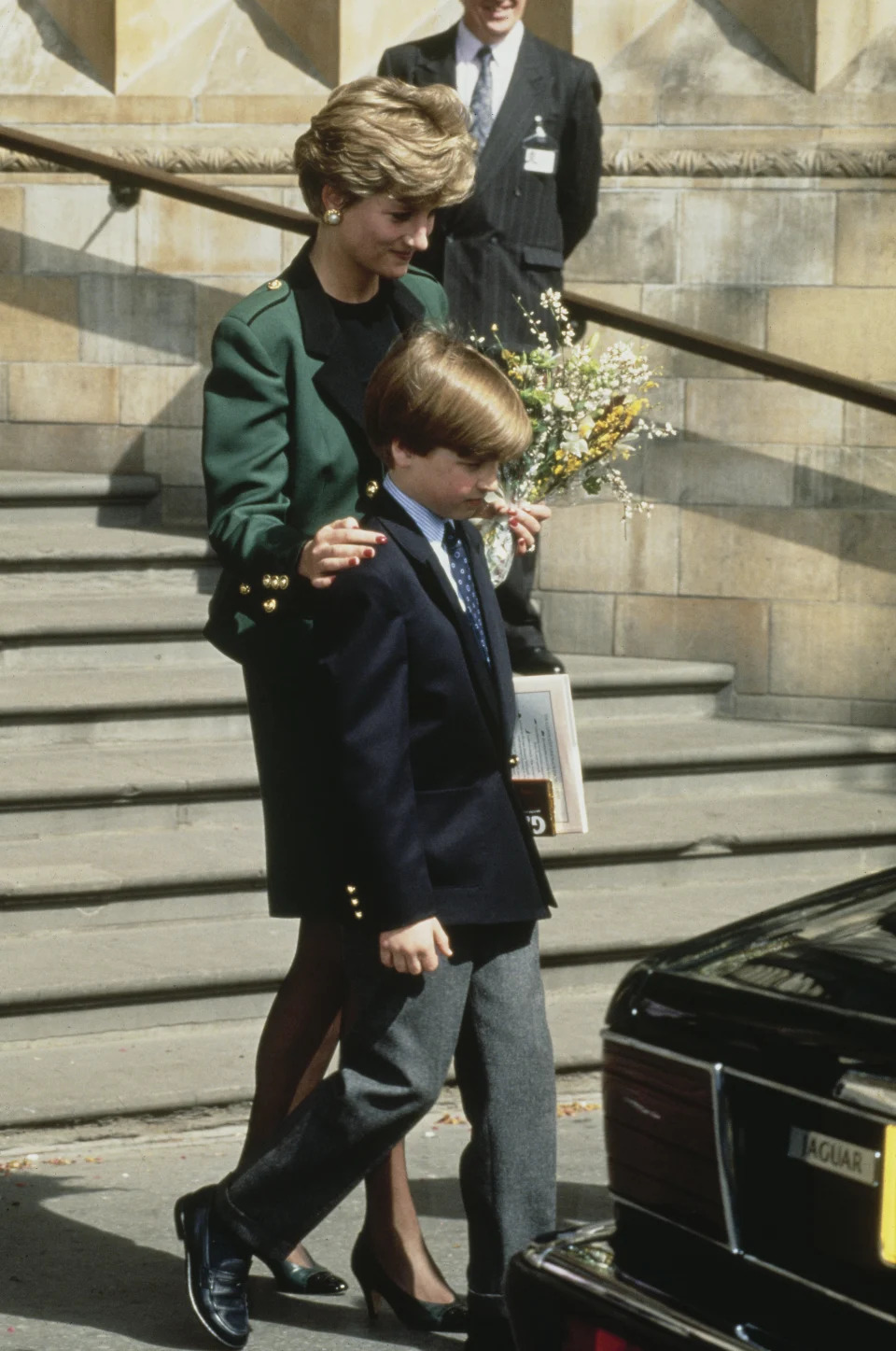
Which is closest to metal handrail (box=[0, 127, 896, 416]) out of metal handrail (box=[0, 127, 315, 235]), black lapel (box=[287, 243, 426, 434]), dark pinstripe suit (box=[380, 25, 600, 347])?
metal handrail (box=[0, 127, 315, 235])

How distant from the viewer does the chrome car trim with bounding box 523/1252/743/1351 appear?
2.50 metres

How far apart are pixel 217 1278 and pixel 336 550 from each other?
1321 millimetres

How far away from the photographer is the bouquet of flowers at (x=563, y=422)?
12.8 feet

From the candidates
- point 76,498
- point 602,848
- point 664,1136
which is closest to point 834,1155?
point 664,1136

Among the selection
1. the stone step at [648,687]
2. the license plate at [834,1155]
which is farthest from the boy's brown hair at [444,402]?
the stone step at [648,687]

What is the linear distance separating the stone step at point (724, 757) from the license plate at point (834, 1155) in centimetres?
386

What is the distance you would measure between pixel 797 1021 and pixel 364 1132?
3.97 feet

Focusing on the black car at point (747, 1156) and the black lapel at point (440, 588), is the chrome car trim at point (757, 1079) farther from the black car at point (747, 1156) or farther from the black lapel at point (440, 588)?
the black lapel at point (440, 588)

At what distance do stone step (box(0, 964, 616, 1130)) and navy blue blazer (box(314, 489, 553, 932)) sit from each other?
1560 mm

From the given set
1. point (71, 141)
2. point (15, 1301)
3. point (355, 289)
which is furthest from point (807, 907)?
point (71, 141)

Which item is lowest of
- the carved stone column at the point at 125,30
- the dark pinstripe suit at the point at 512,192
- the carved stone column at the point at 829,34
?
the dark pinstripe suit at the point at 512,192

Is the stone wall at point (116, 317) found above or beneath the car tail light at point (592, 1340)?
above

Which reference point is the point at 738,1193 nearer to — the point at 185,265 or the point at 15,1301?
the point at 15,1301

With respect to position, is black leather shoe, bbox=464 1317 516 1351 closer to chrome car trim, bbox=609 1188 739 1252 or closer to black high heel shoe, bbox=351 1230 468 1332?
black high heel shoe, bbox=351 1230 468 1332
